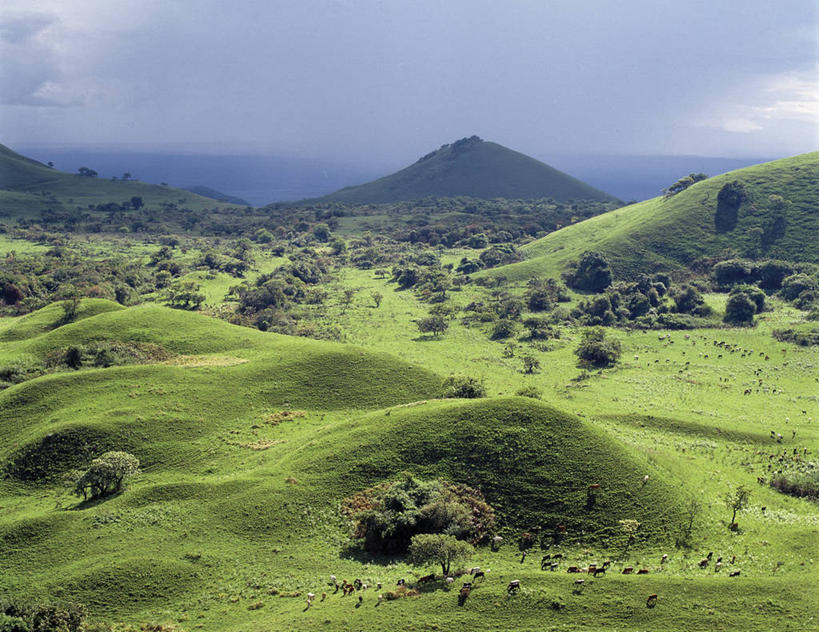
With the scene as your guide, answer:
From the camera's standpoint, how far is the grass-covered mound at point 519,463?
4472 centimetres

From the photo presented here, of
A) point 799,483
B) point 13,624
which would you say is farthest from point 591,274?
point 13,624

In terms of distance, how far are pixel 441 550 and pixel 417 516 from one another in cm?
640

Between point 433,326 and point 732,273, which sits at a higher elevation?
point 732,273

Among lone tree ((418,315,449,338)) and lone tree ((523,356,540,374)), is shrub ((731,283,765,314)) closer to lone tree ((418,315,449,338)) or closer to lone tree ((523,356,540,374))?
lone tree ((523,356,540,374))

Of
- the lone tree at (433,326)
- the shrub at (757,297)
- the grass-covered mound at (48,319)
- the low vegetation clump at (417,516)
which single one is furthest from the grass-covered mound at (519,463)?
the shrub at (757,297)

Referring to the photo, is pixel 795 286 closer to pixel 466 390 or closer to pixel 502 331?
pixel 502 331

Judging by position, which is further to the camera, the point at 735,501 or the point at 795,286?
the point at 795,286

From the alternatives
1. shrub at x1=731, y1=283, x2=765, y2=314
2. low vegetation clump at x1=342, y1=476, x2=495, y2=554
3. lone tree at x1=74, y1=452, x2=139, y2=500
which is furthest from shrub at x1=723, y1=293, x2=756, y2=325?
lone tree at x1=74, y1=452, x2=139, y2=500

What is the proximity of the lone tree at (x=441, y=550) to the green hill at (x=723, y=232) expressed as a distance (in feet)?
486

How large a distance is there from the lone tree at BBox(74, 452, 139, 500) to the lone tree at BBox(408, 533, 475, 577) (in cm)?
3033

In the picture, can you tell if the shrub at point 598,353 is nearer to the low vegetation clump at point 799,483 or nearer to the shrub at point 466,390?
the shrub at point 466,390

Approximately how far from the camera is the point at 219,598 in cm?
3728

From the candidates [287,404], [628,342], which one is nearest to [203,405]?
[287,404]

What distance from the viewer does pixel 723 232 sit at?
180m
